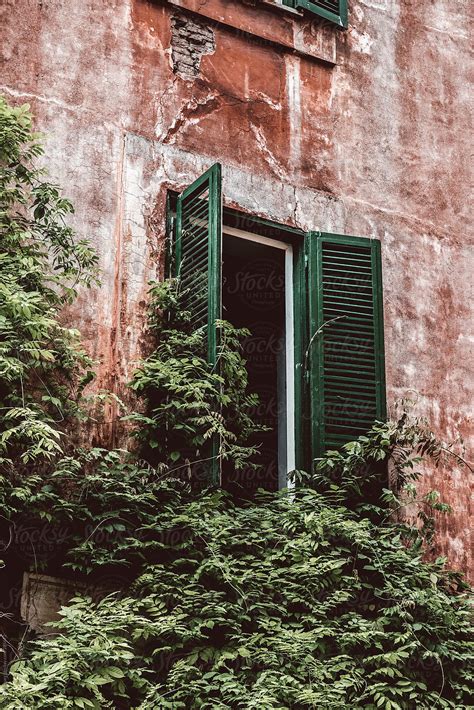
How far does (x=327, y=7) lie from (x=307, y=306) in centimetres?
253

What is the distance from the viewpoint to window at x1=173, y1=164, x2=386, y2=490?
763cm

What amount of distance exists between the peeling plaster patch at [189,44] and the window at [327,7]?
0.85 meters

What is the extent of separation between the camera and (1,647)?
6.39 meters

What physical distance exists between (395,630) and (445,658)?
1.06ft

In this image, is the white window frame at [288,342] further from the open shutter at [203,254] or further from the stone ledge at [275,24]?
the stone ledge at [275,24]

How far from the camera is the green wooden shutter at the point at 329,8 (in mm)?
8953

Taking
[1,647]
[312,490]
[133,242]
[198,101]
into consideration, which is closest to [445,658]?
[312,490]

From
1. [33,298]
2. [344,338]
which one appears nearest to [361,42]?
[344,338]

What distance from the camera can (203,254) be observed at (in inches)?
297

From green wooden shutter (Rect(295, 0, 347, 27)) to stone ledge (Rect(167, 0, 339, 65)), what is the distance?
6 centimetres

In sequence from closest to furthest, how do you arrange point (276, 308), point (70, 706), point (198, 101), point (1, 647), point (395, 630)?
point (70, 706)
point (1, 647)
point (395, 630)
point (198, 101)
point (276, 308)

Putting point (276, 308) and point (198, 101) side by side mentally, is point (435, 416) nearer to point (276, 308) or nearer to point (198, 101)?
point (276, 308)

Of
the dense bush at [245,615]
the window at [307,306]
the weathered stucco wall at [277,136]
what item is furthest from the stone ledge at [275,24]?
the dense bush at [245,615]

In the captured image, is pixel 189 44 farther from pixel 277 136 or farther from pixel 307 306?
pixel 307 306
